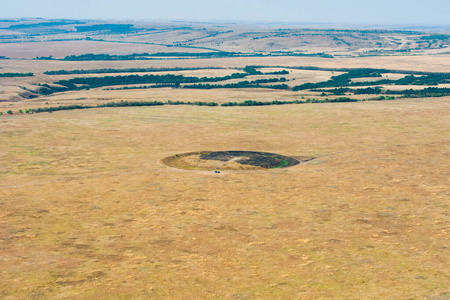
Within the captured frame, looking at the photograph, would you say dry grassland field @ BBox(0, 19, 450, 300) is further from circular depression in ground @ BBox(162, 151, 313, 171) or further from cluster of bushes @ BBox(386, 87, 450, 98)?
cluster of bushes @ BBox(386, 87, 450, 98)

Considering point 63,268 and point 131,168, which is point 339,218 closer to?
point 63,268

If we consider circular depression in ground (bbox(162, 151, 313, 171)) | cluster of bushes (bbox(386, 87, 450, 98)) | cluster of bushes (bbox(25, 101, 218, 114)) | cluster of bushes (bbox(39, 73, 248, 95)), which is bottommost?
cluster of bushes (bbox(39, 73, 248, 95))

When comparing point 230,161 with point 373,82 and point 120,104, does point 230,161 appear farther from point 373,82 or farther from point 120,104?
point 373,82

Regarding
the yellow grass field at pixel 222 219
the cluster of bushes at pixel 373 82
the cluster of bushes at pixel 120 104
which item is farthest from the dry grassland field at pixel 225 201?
the cluster of bushes at pixel 373 82

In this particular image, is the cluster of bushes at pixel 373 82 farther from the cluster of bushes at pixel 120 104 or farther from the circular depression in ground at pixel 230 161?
the circular depression in ground at pixel 230 161

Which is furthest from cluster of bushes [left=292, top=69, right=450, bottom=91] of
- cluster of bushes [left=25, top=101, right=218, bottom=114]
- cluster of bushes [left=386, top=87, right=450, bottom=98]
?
cluster of bushes [left=25, top=101, right=218, bottom=114]

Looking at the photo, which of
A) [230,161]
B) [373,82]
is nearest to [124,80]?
[373,82]

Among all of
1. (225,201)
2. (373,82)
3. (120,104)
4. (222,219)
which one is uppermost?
(222,219)

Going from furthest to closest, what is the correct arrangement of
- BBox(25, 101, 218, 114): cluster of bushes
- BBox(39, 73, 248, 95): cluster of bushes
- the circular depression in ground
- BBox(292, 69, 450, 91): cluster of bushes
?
BBox(39, 73, 248, 95): cluster of bushes
BBox(292, 69, 450, 91): cluster of bushes
BBox(25, 101, 218, 114): cluster of bushes
the circular depression in ground
